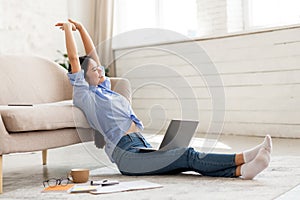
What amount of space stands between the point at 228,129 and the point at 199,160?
207 cm

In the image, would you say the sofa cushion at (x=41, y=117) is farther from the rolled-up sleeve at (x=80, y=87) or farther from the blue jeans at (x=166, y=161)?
the blue jeans at (x=166, y=161)

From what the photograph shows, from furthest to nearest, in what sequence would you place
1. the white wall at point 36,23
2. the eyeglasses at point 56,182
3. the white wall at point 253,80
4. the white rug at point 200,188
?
the white wall at point 36,23
the white wall at point 253,80
the eyeglasses at point 56,182
the white rug at point 200,188

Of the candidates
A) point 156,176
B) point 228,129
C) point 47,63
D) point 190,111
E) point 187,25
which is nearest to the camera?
point 156,176

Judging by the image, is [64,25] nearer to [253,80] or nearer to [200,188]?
[200,188]

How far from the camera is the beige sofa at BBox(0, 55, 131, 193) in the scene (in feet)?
6.61

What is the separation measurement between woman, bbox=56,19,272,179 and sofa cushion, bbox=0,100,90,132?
0.19ft

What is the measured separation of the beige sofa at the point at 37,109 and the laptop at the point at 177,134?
382 millimetres

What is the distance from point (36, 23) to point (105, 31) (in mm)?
715

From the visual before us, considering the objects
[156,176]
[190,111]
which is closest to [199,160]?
[156,176]

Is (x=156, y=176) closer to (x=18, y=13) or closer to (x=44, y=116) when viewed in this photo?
(x=44, y=116)

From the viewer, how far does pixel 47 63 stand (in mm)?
2961

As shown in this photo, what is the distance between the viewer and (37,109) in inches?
82.7

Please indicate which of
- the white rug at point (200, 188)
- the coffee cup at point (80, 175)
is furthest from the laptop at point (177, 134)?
the coffee cup at point (80, 175)

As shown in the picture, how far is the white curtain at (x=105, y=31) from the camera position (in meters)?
4.82
